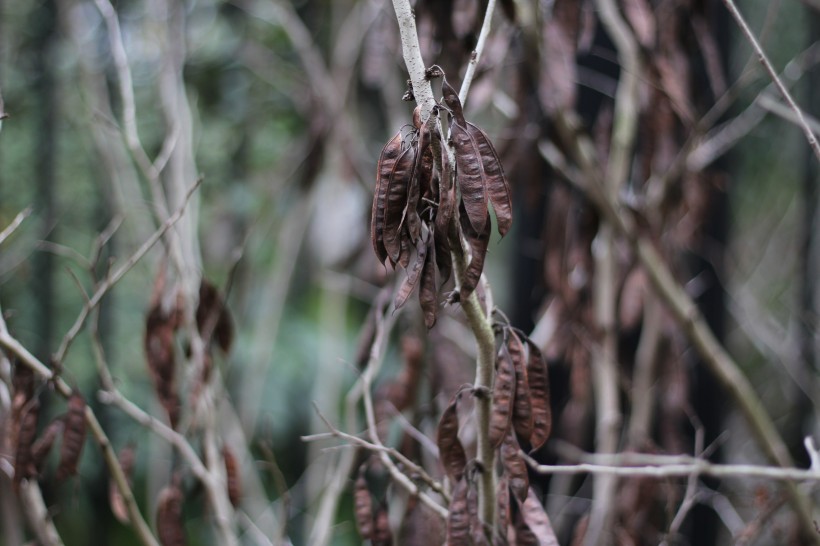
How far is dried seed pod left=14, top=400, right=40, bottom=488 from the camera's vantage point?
0.96 meters

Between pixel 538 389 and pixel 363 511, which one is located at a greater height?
pixel 538 389

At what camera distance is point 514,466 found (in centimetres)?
75

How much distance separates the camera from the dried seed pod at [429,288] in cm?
66

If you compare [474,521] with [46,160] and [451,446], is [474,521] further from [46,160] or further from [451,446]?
[46,160]

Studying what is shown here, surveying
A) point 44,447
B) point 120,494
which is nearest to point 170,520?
point 120,494

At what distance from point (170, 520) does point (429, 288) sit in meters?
0.66

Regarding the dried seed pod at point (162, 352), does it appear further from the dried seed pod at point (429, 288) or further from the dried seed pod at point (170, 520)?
the dried seed pod at point (429, 288)

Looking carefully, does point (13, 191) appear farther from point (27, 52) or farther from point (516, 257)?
point (516, 257)

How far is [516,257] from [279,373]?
0.98m

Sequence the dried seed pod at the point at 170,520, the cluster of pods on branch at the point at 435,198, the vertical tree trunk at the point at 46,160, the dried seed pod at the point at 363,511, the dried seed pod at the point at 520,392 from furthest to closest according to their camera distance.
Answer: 1. the vertical tree trunk at the point at 46,160
2. the dried seed pod at the point at 170,520
3. the dried seed pod at the point at 363,511
4. the dried seed pod at the point at 520,392
5. the cluster of pods on branch at the point at 435,198

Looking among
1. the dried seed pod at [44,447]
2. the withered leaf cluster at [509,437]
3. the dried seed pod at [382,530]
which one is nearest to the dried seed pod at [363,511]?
the dried seed pod at [382,530]

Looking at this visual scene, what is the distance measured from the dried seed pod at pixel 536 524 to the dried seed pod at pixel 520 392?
8 cm

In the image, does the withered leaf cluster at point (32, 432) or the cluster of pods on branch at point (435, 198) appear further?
the withered leaf cluster at point (32, 432)

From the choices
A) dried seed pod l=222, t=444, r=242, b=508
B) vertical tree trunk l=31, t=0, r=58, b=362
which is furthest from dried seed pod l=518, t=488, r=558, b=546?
vertical tree trunk l=31, t=0, r=58, b=362
